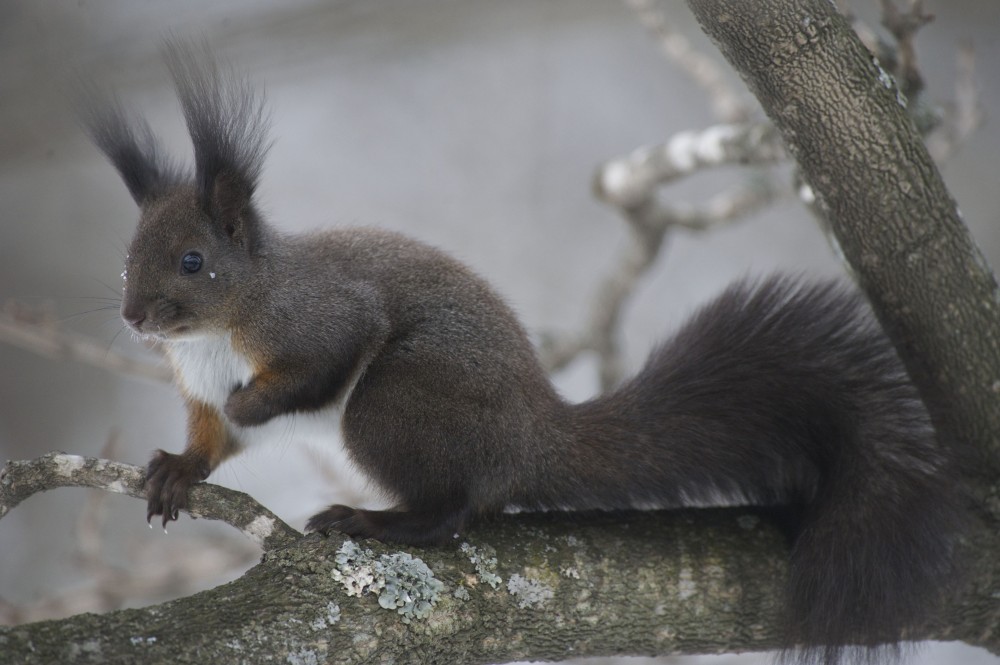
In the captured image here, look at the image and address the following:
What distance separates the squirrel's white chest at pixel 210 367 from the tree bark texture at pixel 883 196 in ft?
4.77

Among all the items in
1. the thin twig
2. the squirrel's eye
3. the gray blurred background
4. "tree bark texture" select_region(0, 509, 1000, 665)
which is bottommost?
"tree bark texture" select_region(0, 509, 1000, 665)

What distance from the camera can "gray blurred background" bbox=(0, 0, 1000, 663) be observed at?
536 cm

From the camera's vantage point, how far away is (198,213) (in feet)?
8.86

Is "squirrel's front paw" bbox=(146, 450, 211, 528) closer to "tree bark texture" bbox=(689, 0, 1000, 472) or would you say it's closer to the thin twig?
"tree bark texture" bbox=(689, 0, 1000, 472)

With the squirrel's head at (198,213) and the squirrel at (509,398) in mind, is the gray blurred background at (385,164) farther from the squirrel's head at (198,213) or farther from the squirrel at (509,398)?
the squirrel at (509,398)

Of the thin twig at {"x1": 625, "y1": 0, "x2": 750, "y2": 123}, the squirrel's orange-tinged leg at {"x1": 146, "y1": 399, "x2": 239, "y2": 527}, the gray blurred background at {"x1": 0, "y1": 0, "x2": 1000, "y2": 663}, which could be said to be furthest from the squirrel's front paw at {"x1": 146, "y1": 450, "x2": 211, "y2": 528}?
the gray blurred background at {"x1": 0, "y1": 0, "x2": 1000, "y2": 663}

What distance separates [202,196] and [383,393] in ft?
2.43

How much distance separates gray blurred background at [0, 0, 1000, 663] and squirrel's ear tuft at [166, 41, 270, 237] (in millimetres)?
2267

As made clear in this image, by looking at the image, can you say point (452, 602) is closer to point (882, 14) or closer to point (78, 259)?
point (882, 14)

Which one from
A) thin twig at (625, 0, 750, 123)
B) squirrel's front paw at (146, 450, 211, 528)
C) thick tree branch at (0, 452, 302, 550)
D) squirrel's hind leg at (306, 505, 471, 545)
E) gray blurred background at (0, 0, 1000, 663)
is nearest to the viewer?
thick tree branch at (0, 452, 302, 550)

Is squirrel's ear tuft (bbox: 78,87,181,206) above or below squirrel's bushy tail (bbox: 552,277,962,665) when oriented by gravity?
above

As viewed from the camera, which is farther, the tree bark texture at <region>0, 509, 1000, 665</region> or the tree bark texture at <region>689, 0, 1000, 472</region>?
the tree bark texture at <region>689, 0, 1000, 472</region>

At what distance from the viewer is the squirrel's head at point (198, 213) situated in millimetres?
2568

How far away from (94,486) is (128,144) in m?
1.01
